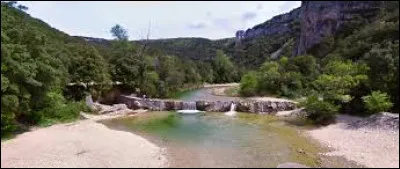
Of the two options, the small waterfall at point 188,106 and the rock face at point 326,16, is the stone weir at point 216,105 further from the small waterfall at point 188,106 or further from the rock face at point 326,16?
the rock face at point 326,16

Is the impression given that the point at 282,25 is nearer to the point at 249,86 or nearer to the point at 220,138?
the point at 249,86

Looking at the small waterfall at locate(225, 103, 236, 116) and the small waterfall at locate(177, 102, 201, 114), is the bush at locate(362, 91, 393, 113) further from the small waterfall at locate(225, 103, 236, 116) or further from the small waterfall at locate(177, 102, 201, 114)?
the small waterfall at locate(177, 102, 201, 114)

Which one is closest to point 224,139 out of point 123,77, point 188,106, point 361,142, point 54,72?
point 361,142

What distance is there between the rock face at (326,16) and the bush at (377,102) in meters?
78.9

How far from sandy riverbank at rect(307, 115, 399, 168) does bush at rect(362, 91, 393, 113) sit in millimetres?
1622

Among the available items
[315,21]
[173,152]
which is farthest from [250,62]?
[173,152]

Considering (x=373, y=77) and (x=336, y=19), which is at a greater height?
(x=336, y=19)

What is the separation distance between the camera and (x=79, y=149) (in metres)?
20.9

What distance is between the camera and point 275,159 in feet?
65.9

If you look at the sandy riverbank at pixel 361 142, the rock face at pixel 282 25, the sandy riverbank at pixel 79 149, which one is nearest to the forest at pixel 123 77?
the sandy riverbank at pixel 79 149

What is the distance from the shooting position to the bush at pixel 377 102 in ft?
106

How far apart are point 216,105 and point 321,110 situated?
13086 millimetres

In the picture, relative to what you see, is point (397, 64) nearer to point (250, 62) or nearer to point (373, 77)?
point (373, 77)

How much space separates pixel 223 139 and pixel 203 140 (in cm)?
145
